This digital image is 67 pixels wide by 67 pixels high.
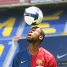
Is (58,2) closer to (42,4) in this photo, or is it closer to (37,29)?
(42,4)

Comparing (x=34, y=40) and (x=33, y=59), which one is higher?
(x=34, y=40)

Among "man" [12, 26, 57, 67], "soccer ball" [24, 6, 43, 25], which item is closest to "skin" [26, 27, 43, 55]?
"man" [12, 26, 57, 67]

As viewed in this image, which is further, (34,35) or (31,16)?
(31,16)

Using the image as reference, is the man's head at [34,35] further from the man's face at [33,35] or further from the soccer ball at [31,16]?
the soccer ball at [31,16]

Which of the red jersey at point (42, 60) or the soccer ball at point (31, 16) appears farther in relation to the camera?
the soccer ball at point (31, 16)

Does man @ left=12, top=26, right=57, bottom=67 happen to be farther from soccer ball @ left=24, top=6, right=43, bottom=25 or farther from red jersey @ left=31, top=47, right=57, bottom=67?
soccer ball @ left=24, top=6, right=43, bottom=25

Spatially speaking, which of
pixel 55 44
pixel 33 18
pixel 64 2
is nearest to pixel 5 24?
pixel 64 2

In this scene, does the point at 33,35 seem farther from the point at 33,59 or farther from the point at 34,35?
the point at 33,59

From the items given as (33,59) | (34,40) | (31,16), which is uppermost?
(31,16)

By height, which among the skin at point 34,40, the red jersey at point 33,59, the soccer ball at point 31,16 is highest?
the soccer ball at point 31,16

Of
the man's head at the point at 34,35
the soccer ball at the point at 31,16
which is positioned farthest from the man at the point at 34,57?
the soccer ball at the point at 31,16

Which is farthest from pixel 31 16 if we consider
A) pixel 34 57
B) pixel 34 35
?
pixel 34 57

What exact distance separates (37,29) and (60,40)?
3650 mm

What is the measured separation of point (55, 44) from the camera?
6742mm
